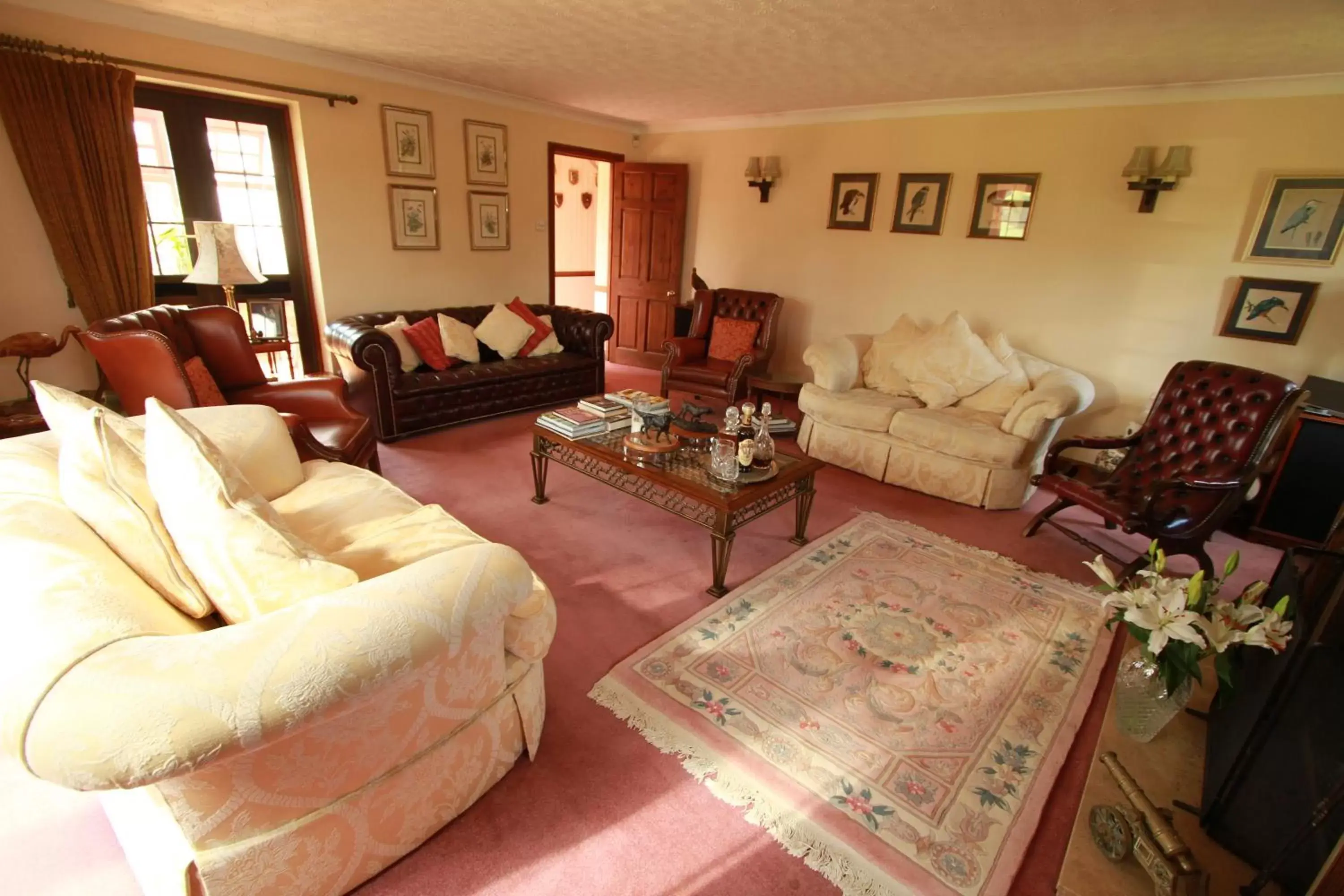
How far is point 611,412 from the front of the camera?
10.5 feet

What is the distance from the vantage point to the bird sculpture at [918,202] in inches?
183

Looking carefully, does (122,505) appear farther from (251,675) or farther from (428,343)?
(428,343)

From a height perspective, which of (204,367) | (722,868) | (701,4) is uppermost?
(701,4)

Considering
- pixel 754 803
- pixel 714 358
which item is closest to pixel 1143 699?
pixel 754 803

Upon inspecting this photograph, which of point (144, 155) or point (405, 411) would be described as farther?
point (405, 411)

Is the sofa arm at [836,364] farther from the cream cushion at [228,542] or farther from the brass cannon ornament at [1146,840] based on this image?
the cream cushion at [228,542]

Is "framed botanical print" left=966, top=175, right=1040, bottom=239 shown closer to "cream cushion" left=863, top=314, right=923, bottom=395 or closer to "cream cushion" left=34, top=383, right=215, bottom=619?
"cream cushion" left=863, top=314, right=923, bottom=395

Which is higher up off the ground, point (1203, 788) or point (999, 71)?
point (999, 71)

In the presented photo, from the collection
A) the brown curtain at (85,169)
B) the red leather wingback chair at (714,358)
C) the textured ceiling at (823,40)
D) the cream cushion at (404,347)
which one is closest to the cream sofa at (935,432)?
the red leather wingback chair at (714,358)

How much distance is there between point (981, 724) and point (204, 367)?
12.3ft

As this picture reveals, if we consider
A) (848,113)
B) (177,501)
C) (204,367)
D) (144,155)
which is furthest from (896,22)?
(144,155)

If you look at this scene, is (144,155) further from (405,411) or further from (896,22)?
(896,22)

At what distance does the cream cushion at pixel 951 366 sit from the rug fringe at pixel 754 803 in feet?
9.79

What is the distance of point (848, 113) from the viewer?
4.89m
